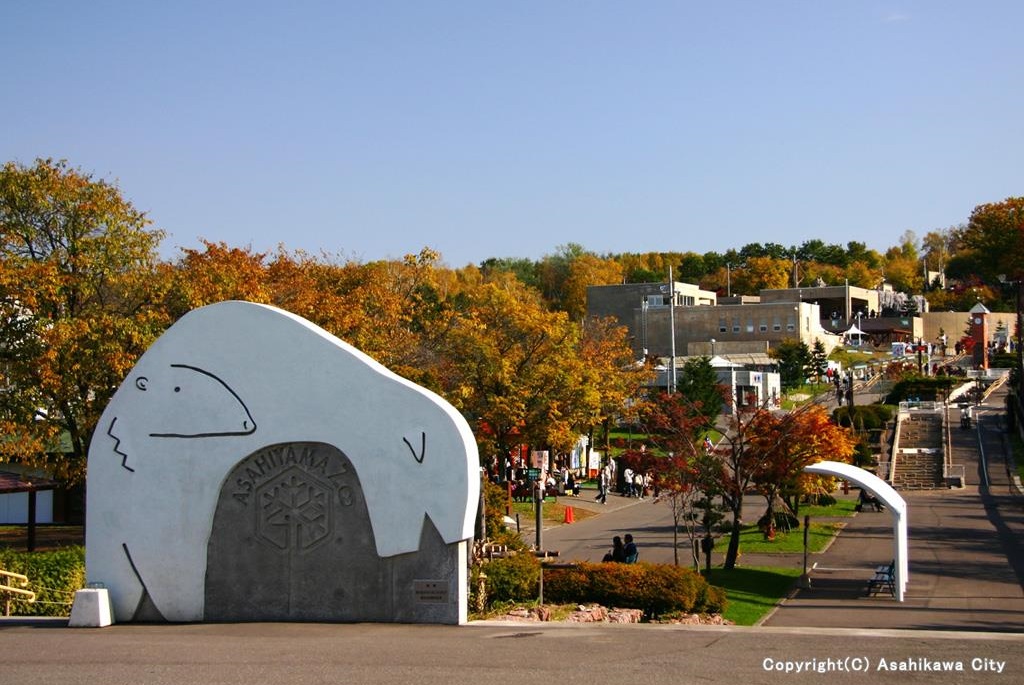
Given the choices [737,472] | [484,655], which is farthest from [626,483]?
[484,655]

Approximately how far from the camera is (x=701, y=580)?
66.7 feet

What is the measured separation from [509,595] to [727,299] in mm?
98585

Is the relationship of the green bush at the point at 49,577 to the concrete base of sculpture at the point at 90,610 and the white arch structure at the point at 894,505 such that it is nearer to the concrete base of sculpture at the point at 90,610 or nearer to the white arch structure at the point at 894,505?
the concrete base of sculpture at the point at 90,610

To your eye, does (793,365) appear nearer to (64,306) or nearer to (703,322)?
(703,322)

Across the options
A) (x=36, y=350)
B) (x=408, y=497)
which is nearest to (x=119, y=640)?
(x=408, y=497)

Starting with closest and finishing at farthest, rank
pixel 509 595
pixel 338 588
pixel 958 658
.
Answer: pixel 958 658, pixel 338 588, pixel 509 595

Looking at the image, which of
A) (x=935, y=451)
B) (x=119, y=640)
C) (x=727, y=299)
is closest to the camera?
(x=119, y=640)

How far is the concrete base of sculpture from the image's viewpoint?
52.9 feet

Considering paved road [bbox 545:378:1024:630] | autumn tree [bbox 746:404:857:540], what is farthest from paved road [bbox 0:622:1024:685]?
autumn tree [bbox 746:404:857:540]

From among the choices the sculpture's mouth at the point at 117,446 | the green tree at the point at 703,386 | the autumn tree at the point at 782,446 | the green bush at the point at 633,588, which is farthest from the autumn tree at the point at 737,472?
the green tree at the point at 703,386

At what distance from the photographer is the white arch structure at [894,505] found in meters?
22.4

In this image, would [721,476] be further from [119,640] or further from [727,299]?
[727,299]

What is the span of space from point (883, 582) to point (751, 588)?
2.60 metres

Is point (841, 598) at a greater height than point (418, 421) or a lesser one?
lesser
